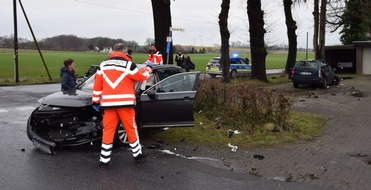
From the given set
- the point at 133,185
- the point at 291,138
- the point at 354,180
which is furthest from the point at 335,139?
the point at 133,185

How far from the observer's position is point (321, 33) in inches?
1183

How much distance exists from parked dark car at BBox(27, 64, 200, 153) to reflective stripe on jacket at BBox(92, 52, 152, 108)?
868mm

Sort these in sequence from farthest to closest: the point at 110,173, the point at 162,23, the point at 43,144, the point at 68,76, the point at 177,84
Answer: the point at 162,23 < the point at 68,76 < the point at 177,84 < the point at 43,144 < the point at 110,173

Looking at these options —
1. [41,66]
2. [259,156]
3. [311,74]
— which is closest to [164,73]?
[259,156]

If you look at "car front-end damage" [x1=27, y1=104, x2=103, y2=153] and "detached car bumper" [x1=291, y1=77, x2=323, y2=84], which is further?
"detached car bumper" [x1=291, y1=77, x2=323, y2=84]

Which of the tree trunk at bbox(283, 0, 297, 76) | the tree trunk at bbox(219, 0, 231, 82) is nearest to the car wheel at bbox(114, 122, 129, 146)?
the tree trunk at bbox(219, 0, 231, 82)

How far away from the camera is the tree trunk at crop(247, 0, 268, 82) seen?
22.3m

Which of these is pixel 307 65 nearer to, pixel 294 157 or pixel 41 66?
pixel 294 157

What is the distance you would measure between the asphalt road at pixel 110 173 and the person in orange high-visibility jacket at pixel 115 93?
475mm

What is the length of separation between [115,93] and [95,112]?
1.12 m

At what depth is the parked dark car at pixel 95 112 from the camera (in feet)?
22.4

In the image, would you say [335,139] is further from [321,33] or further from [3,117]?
[321,33]

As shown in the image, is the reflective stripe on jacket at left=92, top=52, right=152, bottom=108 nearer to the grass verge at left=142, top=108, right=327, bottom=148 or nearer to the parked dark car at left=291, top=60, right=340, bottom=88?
the grass verge at left=142, top=108, right=327, bottom=148

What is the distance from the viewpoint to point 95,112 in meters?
7.07
